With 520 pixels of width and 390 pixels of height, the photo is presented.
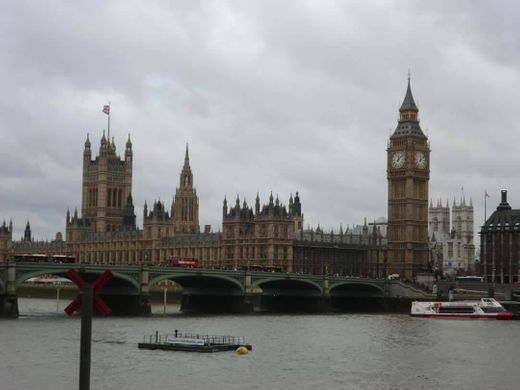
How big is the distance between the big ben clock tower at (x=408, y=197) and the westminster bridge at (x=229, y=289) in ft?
76.1

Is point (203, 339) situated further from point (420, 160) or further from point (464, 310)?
point (420, 160)

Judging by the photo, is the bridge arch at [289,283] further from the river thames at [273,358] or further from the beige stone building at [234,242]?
the river thames at [273,358]

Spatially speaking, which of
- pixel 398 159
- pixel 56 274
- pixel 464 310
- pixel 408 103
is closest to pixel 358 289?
pixel 464 310

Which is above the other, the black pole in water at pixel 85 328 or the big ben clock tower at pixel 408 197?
the big ben clock tower at pixel 408 197

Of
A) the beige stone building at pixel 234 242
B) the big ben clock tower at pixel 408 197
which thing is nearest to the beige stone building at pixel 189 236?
the beige stone building at pixel 234 242

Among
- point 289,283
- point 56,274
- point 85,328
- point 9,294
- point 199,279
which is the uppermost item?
point 56,274

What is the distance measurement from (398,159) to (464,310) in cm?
4830

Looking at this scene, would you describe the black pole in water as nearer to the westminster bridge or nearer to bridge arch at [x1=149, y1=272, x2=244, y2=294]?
the westminster bridge

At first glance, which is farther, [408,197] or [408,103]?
[408,103]

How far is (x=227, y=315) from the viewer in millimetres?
95625

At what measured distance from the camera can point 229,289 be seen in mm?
105750

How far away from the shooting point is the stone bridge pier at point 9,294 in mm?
80062

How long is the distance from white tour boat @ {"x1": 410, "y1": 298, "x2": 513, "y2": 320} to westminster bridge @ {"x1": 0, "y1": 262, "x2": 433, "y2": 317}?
41.2ft

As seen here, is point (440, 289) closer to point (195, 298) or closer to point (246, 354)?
point (195, 298)
